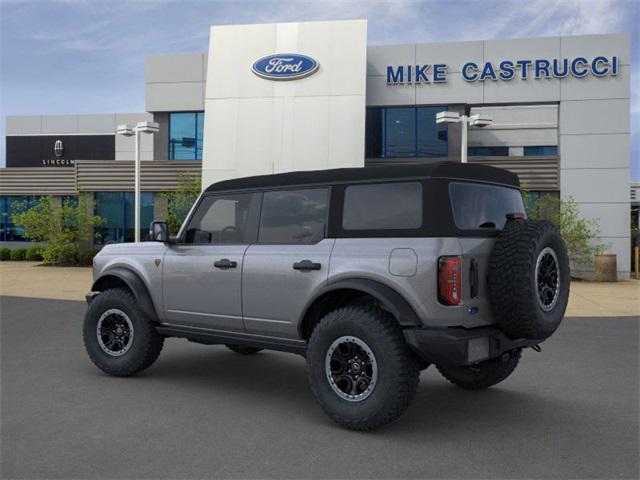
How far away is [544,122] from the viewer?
32.9m

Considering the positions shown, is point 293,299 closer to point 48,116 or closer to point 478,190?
point 478,190

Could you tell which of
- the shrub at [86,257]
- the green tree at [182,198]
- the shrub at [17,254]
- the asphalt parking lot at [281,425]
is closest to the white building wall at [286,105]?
the green tree at [182,198]

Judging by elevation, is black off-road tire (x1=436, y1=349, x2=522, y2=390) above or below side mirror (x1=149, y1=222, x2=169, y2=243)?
below

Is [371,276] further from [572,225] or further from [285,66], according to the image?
[285,66]

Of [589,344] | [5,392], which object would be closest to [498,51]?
[589,344]

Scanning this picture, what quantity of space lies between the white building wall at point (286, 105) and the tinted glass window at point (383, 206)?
16.8m

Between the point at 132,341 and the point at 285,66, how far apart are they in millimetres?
18006

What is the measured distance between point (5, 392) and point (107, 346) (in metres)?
1.08

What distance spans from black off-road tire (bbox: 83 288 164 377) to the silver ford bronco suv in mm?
308

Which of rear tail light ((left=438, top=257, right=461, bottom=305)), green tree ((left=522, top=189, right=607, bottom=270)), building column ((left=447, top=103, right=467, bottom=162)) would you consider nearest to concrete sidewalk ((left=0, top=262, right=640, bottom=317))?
green tree ((left=522, top=189, right=607, bottom=270))

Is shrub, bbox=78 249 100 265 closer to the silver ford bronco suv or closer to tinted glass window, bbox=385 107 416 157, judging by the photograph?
tinted glass window, bbox=385 107 416 157

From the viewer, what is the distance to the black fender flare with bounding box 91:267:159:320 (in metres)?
6.07

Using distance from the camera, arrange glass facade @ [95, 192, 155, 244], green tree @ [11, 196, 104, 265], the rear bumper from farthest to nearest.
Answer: glass facade @ [95, 192, 155, 244] → green tree @ [11, 196, 104, 265] → the rear bumper

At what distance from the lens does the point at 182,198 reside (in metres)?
23.6
